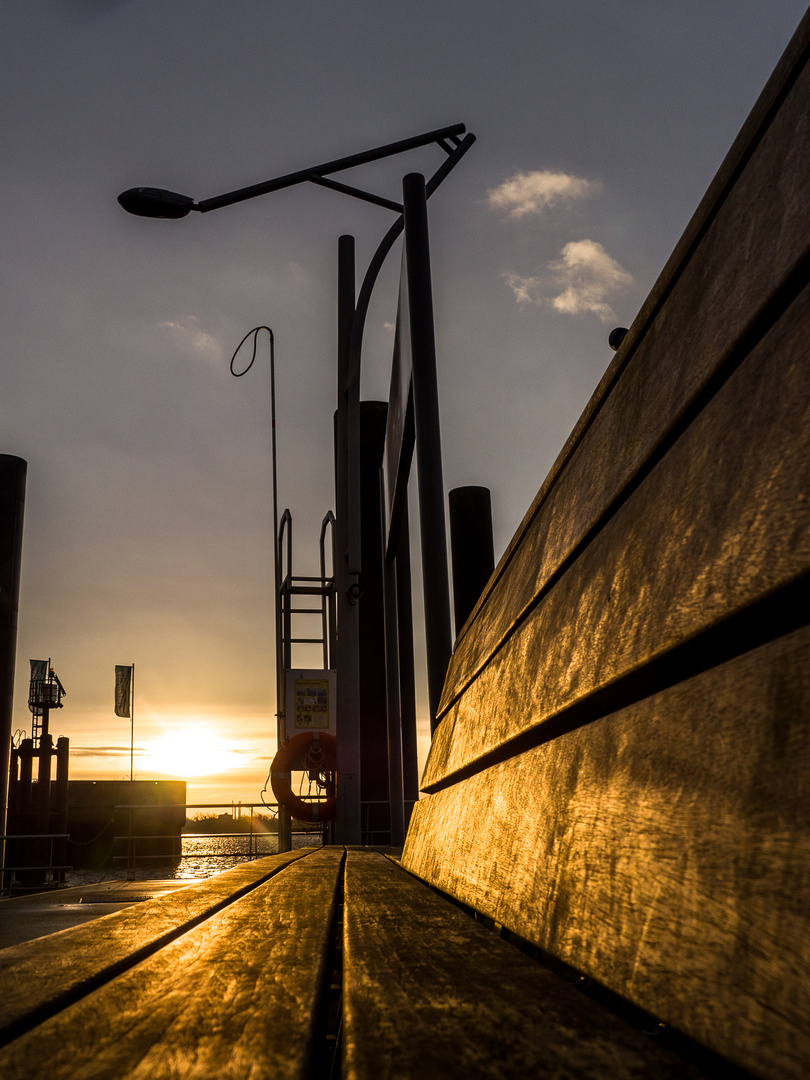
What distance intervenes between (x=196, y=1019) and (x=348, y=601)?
5.90 metres

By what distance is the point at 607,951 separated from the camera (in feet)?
2.06

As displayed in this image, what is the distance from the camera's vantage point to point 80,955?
953 mm

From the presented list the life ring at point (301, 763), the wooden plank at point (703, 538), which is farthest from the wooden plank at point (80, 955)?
the life ring at point (301, 763)

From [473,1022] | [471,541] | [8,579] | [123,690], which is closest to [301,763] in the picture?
[8,579]

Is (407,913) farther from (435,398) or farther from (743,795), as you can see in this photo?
(435,398)

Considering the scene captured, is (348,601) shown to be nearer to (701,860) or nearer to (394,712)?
(394,712)

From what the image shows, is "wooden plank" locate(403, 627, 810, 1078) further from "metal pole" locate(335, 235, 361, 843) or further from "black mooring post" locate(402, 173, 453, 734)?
"metal pole" locate(335, 235, 361, 843)

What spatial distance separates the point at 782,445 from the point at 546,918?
520 millimetres

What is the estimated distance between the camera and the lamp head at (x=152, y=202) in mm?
5004

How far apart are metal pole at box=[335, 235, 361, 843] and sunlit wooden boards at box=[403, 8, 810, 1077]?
17.6 feet

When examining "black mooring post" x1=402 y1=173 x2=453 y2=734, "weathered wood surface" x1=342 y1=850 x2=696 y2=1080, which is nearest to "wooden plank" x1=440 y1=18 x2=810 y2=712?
"weathered wood surface" x1=342 y1=850 x2=696 y2=1080

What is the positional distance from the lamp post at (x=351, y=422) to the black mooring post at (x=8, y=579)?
3630mm

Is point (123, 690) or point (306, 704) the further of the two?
point (123, 690)

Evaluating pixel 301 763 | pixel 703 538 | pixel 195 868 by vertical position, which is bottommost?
pixel 195 868
